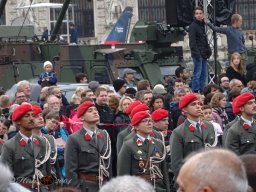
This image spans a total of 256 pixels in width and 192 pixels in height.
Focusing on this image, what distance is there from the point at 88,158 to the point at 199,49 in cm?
696

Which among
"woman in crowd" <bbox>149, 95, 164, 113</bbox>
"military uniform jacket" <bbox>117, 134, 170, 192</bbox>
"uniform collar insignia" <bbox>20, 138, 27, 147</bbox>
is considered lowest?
"military uniform jacket" <bbox>117, 134, 170, 192</bbox>

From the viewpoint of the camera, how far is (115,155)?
43.1 feet

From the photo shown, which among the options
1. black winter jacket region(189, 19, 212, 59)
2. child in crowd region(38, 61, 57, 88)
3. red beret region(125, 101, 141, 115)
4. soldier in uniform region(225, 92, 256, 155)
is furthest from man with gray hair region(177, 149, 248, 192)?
child in crowd region(38, 61, 57, 88)

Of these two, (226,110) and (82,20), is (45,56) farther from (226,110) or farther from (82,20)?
(82,20)

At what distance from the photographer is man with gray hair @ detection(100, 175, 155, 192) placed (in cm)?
504

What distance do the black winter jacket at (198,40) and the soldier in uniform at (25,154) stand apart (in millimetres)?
7049

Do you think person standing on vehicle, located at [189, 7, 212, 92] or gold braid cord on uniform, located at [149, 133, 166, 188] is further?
person standing on vehicle, located at [189, 7, 212, 92]

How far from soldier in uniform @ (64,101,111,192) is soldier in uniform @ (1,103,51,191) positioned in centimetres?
33

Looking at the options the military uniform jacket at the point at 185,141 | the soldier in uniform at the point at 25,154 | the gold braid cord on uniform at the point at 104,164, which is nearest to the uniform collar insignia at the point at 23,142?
the soldier in uniform at the point at 25,154

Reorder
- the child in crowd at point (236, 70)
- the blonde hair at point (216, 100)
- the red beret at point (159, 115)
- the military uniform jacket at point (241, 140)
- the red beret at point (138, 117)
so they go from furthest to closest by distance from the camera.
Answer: the child in crowd at point (236, 70), the blonde hair at point (216, 100), the red beret at point (159, 115), the military uniform jacket at point (241, 140), the red beret at point (138, 117)

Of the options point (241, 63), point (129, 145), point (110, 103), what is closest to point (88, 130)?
point (129, 145)

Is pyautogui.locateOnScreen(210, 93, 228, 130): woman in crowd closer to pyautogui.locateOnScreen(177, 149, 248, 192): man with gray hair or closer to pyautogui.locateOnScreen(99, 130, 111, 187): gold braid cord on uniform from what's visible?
pyautogui.locateOnScreen(99, 130, 111, 187): gold braid cord on uniform

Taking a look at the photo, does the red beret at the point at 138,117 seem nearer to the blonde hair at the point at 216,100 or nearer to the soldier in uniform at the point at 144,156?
the soldier in uniform at the point at 144,156

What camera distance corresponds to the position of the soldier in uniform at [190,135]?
1183 cm
